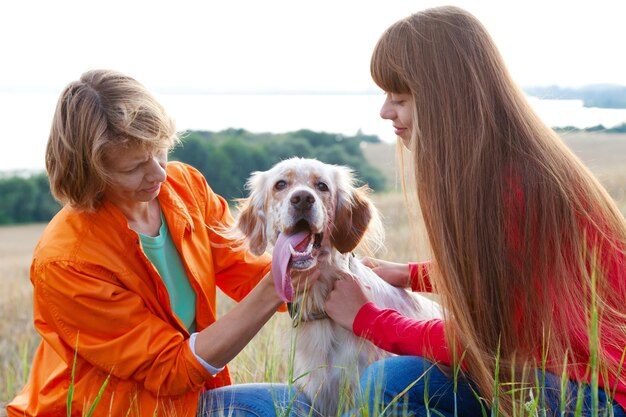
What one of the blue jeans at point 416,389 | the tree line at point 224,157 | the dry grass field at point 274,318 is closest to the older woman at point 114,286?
the blue jeans at point 416,389

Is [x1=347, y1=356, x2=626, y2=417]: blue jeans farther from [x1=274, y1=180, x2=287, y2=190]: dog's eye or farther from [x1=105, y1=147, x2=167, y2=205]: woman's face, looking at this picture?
[x1=105, y1=147, x2=167, y2=205]: woman's face

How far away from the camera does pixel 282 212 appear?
11.1 ft

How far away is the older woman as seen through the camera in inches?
123

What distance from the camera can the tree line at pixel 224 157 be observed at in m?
29.2

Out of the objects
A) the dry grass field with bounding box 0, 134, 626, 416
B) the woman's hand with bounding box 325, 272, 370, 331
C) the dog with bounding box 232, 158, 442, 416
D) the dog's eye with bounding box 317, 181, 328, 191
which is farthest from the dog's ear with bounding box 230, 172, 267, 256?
the dry grass field with bounding box 0, 134, 626, 416

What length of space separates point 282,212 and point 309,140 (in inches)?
1038

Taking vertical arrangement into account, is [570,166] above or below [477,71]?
below

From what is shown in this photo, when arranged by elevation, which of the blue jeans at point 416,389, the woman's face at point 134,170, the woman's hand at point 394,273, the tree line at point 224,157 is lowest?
the tree line at point 224,157

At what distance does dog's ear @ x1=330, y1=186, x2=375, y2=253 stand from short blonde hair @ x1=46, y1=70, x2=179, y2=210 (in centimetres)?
83

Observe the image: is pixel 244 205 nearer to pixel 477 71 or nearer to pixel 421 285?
pixel 421 285

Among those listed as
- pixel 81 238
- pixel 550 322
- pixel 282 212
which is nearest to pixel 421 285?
pixel 282 212

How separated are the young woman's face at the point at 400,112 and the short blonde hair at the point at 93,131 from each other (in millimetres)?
916

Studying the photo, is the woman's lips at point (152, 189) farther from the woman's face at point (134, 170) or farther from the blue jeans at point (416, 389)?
the blue jeans at point (416, 389)

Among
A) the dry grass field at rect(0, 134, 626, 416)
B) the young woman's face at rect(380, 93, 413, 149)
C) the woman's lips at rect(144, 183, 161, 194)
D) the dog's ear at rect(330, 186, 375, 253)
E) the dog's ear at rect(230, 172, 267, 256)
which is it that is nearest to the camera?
the young woman's face at rect(380, 93, 413, 149)
